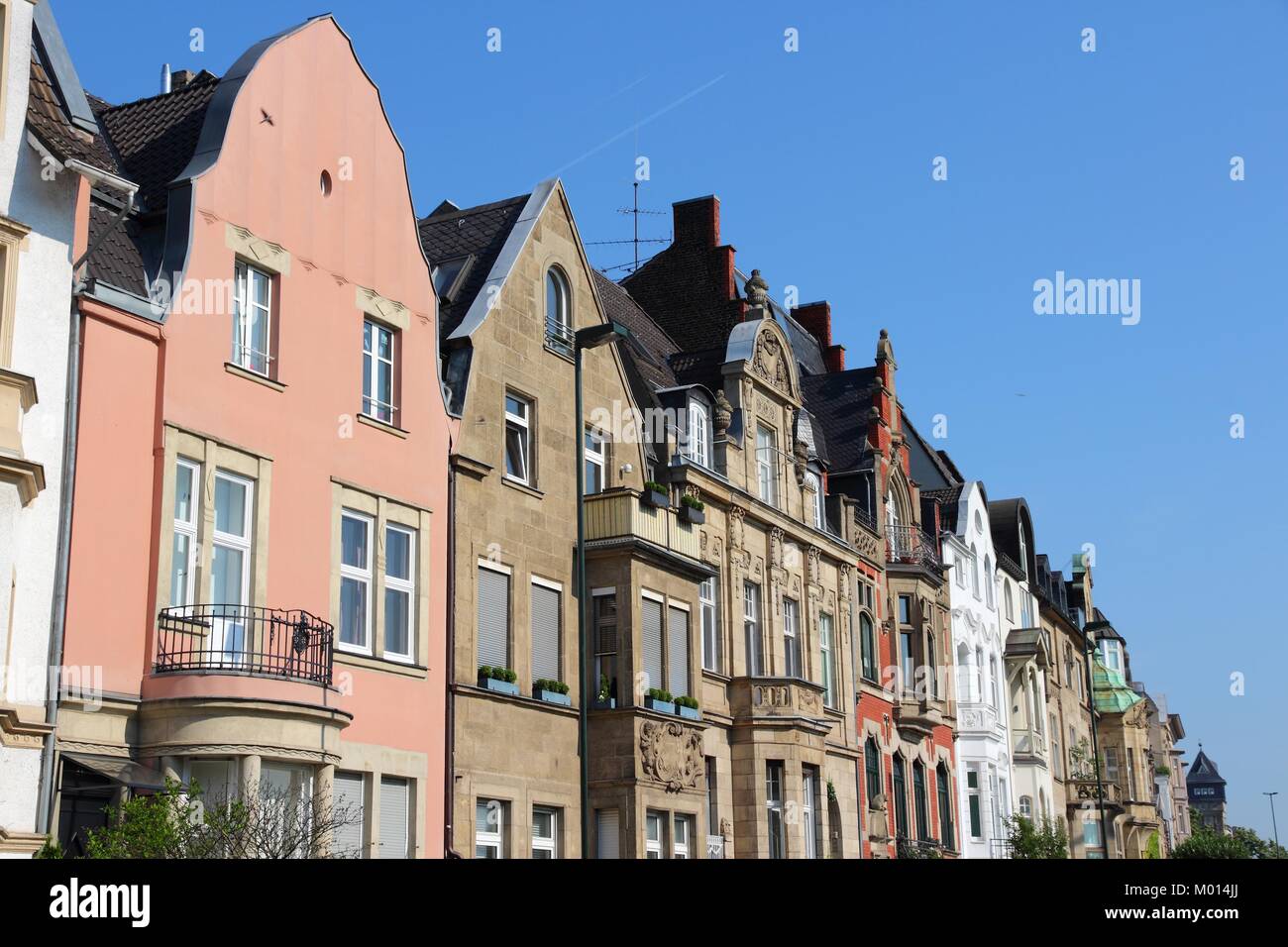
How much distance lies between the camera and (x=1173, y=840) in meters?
128

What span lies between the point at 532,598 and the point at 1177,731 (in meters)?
158

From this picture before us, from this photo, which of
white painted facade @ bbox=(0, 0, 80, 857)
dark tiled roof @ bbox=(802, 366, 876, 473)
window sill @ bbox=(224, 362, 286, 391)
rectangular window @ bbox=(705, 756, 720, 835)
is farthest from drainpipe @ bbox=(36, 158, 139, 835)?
dark tiled roof @ bbox=(802, 366, 876, 473)

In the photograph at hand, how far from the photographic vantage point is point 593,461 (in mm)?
30188

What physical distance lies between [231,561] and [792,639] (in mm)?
18415

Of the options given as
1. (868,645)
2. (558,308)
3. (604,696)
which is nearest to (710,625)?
(604,696)

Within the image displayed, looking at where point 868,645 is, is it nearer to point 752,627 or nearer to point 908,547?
point 908,547

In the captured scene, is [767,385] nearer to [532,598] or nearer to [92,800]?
[532,598]

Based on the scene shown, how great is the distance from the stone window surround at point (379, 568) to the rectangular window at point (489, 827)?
2.56 m

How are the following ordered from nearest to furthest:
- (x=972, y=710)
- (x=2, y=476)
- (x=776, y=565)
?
(x=2, y=476) < (x=776, y=565) < (x=972, y=710)

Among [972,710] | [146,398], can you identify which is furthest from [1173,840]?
[146,398]

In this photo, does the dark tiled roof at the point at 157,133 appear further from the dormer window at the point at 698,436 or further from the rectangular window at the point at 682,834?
the rectangular window at the point at 682,834

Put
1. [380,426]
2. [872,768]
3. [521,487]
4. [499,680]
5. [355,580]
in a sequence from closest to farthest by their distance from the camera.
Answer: [355,580]
[380,426]
[499,680]
[521,487]
[872,768]

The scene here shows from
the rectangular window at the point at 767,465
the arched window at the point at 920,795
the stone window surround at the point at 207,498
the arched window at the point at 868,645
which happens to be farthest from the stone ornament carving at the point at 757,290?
the stone window surround at the point at 207,498

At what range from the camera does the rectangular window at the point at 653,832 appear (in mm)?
28188
